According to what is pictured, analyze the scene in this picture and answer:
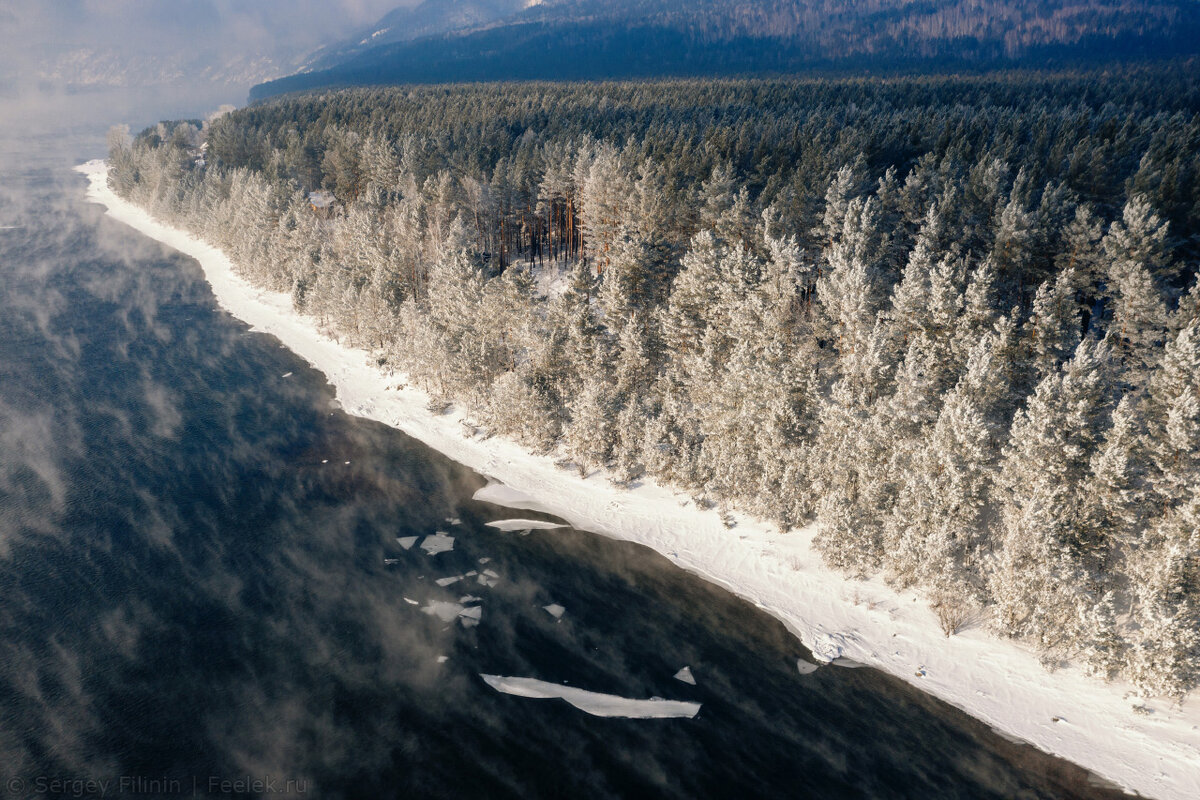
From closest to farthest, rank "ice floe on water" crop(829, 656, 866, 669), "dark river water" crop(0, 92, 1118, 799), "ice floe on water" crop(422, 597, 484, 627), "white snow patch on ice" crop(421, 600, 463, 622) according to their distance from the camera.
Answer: "dark river water" crop(0, 92, 1118, 799)
"ice floe on water" crop(829, 656, 866, 669)
"ice floe on water" crop(422, 597, 484, 627)
"white snow patch on ice" crop(421, 600, 463, 622)

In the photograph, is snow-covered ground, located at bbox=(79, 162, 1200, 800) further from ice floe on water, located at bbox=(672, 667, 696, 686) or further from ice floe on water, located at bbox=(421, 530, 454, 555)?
ice floe on water, located at bbox=(672, 667, 696, 686)

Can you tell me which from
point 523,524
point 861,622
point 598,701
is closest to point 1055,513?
point 861,622

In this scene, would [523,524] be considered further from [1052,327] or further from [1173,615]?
[1173,615]

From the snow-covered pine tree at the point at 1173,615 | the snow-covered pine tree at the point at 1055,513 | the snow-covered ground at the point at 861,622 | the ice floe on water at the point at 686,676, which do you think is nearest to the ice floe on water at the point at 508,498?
the snow-covered ground at the point at 861,622

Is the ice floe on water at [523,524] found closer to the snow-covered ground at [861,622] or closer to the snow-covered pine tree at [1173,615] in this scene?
the snow-covered ground at [861,622]

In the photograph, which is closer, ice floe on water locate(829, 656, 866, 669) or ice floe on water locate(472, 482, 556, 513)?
ice floe on water locate(829, 656, 866, 669)

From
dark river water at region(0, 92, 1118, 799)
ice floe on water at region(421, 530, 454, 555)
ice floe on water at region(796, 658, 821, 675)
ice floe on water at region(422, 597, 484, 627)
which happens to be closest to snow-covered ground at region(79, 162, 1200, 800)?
ice floe on water at region(796, 658, 821, 675)
